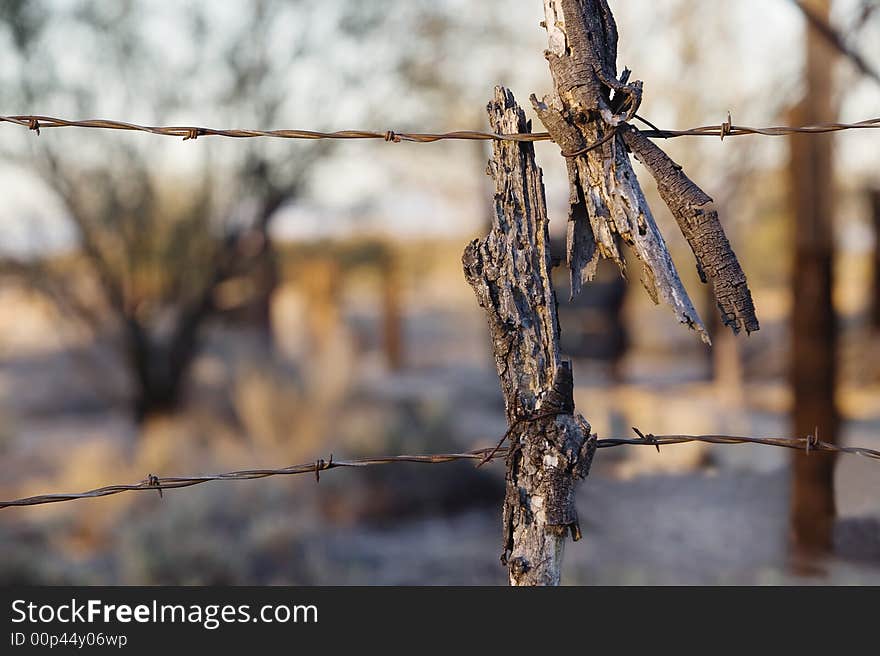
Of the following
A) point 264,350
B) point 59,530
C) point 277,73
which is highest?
point 277,73

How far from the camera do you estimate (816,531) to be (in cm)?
374

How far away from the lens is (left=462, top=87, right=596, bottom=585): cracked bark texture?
1.36m

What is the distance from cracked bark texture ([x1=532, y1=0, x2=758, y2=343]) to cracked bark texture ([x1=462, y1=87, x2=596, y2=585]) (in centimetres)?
6

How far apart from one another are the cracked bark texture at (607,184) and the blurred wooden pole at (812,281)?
2.76 metres

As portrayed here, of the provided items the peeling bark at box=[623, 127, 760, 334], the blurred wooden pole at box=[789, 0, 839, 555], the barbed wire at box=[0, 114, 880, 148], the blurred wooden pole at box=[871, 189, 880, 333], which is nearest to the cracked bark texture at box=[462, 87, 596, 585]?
the barbed wire at box=[0, 114, 880, 148]

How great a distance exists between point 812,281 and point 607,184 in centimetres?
290

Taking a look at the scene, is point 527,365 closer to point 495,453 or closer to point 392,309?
point 495,453

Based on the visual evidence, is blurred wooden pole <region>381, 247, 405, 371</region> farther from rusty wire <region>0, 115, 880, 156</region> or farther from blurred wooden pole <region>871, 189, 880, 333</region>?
rusty wire <region>0, 115, 880, 156</region>

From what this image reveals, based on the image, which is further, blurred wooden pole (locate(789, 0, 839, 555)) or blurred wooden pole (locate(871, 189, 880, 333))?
blurred wooden pole (locate(871, 189, 880, 333))

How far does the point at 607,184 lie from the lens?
1.35 metres

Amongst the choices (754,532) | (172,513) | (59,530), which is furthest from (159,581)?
(754,532)

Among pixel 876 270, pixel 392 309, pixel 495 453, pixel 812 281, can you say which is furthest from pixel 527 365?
pixel 392 309
